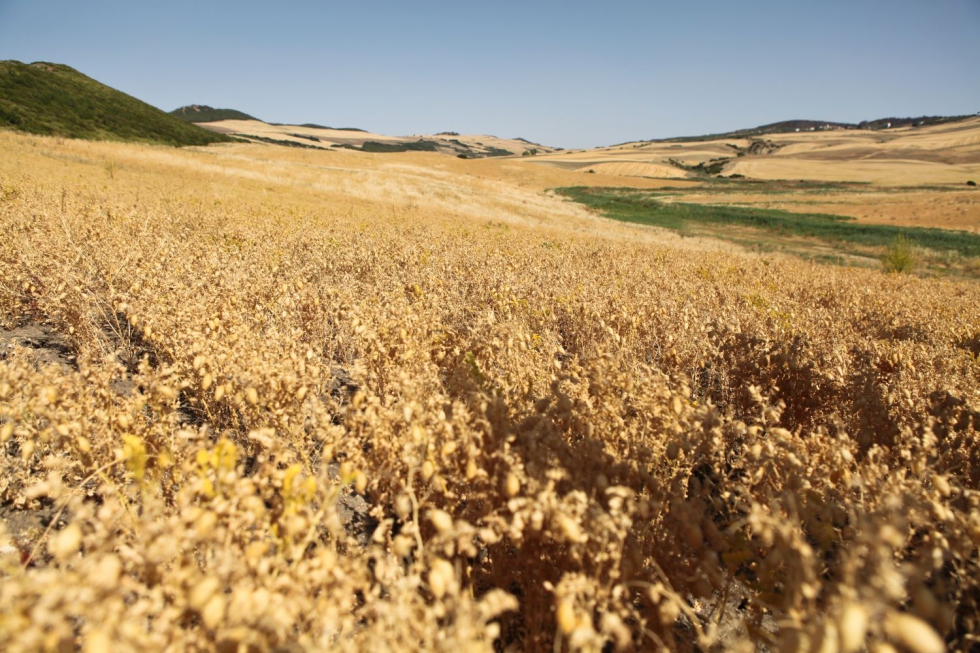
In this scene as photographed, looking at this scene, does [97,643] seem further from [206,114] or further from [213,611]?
[206,114]

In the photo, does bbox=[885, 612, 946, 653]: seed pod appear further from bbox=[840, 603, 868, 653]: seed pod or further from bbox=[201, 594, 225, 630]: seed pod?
bbox=[201, 594, 225, 630]: seed pod

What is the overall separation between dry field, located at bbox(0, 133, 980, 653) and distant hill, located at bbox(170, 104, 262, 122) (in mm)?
137530

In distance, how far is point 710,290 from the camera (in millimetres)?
6809

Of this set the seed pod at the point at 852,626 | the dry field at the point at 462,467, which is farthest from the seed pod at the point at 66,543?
the seed pod at the point at 852,626

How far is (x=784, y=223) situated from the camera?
121 feet

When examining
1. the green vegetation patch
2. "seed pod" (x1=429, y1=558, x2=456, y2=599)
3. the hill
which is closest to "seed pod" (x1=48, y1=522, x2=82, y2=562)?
"seed pod" (x1=429, y1=558, x2=456, y2=599)

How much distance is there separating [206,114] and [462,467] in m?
154

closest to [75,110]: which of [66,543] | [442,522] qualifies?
[66,543]

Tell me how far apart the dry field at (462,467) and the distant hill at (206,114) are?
451 ft

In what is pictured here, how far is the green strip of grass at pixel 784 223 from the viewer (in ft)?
98.7

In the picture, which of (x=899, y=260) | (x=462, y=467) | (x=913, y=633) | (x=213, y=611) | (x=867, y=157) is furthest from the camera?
(x=867, y=157)

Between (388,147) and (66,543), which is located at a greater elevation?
(388,147)

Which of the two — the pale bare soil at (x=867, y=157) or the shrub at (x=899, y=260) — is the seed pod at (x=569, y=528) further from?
the pale bare soil at (x=867, y=157)

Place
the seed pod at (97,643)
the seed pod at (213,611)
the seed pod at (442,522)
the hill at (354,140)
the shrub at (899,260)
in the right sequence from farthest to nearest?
the hill at (354,140), the shrub at (899,260), the seed pod at (442,522), the seed pod at (213,611), the seed pod at (97,643)
